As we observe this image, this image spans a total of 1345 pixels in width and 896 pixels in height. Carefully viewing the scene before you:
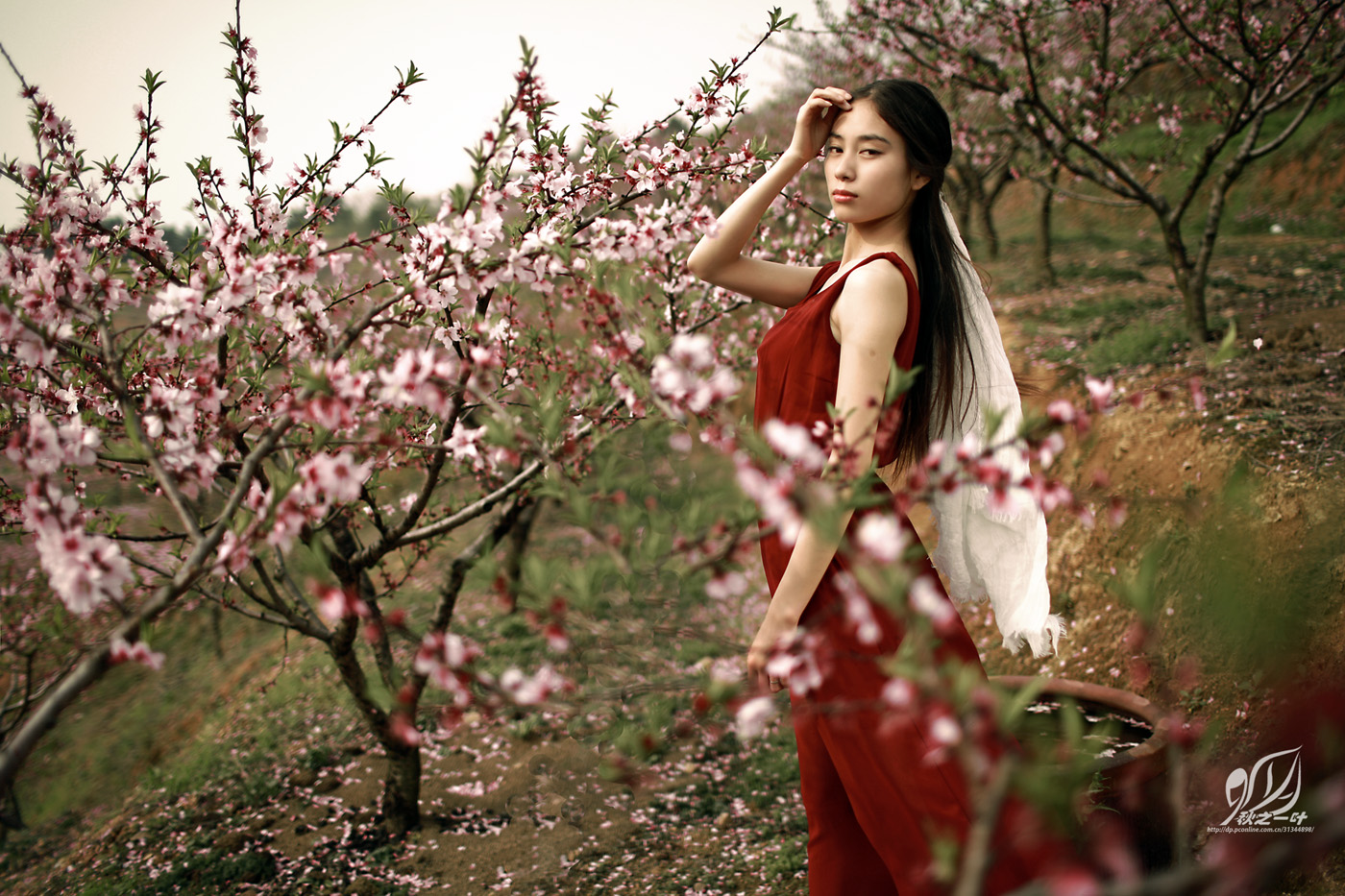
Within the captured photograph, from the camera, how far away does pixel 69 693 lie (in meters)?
1.25

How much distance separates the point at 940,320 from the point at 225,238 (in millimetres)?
2118

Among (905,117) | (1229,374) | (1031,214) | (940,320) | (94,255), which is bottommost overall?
(1229,374)

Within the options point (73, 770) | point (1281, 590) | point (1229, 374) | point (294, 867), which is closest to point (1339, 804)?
point (1281, 590)

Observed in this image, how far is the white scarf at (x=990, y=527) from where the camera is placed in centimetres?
212

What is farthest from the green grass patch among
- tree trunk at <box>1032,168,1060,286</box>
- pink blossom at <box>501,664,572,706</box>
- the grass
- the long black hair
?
pink blossom at <box>501,664,572,706</box>

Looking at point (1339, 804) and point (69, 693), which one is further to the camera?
point (69, 693)

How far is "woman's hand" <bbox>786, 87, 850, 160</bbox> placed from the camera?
6.64 feet

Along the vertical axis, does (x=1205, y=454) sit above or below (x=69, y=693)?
below

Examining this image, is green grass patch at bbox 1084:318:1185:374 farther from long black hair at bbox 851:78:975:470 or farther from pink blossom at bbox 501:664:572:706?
pink blossom at bbox 501:664:572:706

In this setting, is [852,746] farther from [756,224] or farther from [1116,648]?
[1116,648]

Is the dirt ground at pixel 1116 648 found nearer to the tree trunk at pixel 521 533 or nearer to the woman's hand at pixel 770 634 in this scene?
the tree trunk at pixel 521 533

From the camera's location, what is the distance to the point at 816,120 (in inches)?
82.1

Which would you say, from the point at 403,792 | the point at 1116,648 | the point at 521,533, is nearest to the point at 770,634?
the point at 403,792

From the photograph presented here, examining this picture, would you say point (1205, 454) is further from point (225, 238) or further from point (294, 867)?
point (294, 867)
